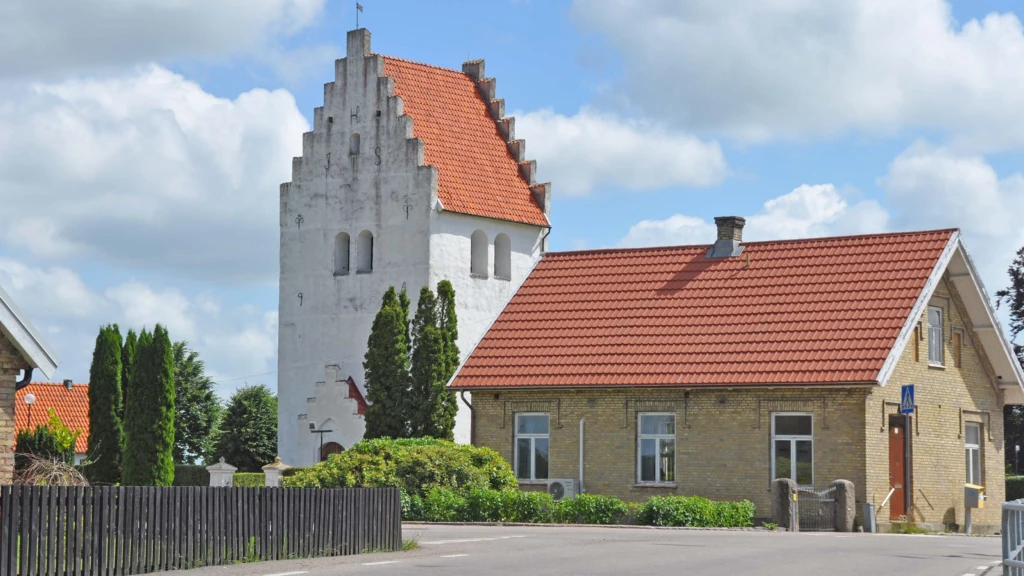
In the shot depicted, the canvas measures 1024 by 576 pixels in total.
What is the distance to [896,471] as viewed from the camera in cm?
3722

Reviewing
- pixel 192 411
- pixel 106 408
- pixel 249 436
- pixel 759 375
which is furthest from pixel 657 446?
pixel 192 411

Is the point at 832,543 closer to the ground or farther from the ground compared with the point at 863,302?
closer to the ground

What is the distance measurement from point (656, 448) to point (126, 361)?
21945mm

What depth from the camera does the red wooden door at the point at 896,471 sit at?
36.8 metres

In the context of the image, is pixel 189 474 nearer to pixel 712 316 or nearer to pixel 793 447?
pixel 712 316

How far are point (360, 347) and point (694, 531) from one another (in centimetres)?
2655

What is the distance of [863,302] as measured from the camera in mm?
37812

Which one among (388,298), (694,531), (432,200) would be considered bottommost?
(694,531)

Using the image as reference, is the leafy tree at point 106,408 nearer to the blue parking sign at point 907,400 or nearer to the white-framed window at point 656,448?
the white-framed window at point 656,448

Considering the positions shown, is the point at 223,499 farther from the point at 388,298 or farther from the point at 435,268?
the point at 435,268

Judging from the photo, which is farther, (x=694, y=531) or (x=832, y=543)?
(x=694, y=531)

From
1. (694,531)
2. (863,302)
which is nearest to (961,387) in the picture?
(863,302)

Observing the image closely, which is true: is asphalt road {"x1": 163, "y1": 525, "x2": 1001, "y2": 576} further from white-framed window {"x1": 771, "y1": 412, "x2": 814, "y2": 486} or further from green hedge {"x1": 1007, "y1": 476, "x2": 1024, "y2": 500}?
green hedge {"x1": 1007, "y1": 476, "x2": 1024, "y2": 500}

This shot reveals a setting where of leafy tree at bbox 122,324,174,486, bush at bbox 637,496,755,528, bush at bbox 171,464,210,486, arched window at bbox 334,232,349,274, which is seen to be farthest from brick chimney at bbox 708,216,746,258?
bush at bbox 171,464,210,486
